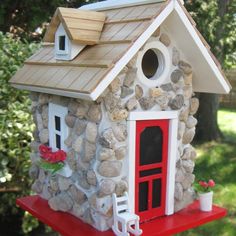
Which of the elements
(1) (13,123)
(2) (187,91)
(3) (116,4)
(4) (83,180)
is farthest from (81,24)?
(1) (13,123)

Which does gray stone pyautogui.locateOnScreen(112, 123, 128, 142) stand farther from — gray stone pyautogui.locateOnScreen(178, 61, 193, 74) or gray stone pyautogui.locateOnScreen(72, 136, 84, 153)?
gray stone pyautogui.locateOnScreen(178, 61, 193, 74)

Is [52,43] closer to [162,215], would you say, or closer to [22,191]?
[162,215]

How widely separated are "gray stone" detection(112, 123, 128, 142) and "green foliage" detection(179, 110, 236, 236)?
296 centimetres

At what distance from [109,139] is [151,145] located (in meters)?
0.38

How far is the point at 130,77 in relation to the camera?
91.0 inches

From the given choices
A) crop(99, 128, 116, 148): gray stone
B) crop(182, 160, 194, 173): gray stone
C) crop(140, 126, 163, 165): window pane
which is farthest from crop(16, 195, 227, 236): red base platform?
crop(99, 128, 116, 148): gray stone

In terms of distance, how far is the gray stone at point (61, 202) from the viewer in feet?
8.52

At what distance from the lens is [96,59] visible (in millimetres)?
2230

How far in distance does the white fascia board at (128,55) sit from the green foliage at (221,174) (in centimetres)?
333

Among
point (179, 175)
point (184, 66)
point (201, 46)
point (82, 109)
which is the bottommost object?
point (179, 175)

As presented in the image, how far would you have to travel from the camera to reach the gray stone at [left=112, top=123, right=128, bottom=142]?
231cm

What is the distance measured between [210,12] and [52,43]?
380 centimetres

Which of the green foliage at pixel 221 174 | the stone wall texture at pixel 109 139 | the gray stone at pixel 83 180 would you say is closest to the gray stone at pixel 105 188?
the stone wall texture at pixel 109 139

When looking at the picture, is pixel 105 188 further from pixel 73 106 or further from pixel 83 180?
pixel 73 106
